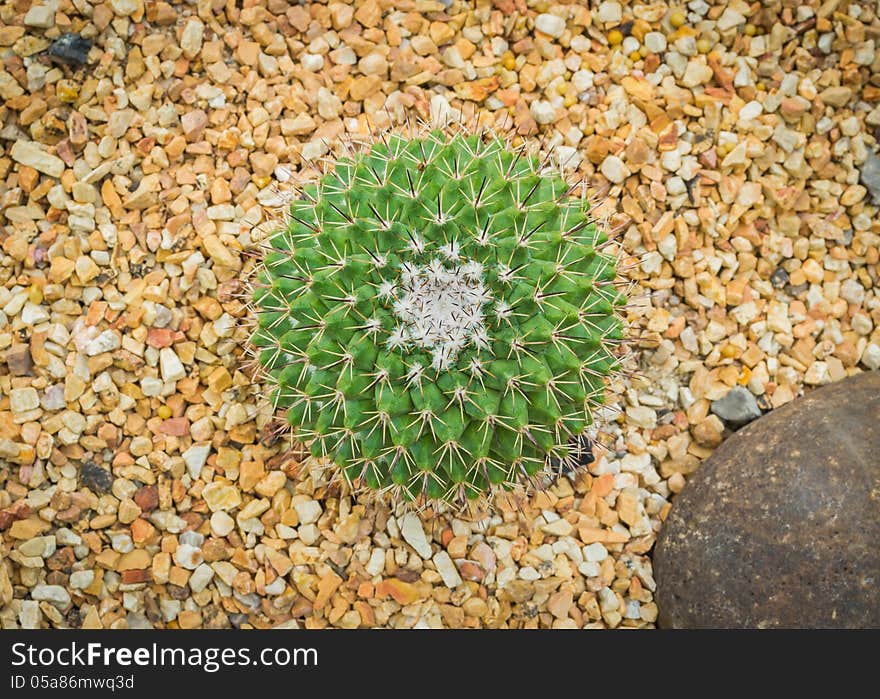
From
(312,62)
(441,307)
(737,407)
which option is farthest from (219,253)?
(737,407)

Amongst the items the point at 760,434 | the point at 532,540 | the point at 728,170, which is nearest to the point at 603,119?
the point at 728,170

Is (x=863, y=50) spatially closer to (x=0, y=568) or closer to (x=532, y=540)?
(x=532, y=540)

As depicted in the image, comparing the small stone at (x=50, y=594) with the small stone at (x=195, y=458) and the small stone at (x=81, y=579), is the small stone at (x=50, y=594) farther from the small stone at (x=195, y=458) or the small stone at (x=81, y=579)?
the small stone at (x=195, y=458)

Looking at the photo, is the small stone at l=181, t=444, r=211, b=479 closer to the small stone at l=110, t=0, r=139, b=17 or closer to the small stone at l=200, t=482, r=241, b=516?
the small stone at l=200, t=482, r=241, b=516

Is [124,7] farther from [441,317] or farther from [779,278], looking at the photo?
[779,278]

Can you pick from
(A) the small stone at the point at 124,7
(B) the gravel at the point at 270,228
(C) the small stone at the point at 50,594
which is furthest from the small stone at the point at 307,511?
(A) the small stone at the point at 124,7
